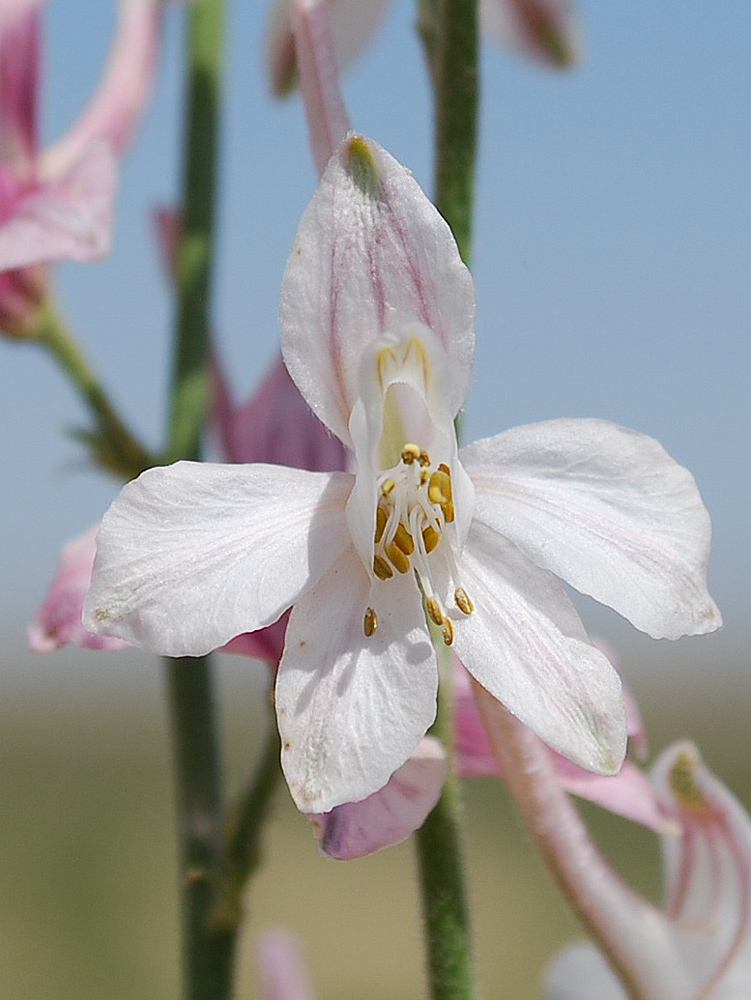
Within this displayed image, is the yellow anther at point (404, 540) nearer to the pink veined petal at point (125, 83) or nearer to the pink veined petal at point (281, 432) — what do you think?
the pink veined petal at point (281, 432)

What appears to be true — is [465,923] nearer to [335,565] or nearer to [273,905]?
[335,565]

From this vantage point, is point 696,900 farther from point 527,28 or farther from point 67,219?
point 527,28

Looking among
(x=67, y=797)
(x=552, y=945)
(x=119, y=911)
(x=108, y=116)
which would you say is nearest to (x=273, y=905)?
(x=119, y=911)

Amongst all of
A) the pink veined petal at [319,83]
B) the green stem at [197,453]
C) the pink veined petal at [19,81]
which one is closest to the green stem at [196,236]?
the green stem at [197,453]

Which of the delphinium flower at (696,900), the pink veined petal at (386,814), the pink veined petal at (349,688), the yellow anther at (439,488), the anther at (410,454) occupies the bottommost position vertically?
the delphinium flower at (696,900)

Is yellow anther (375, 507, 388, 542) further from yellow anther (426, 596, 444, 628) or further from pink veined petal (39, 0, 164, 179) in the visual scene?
pink veined petal (39, 0, 164, 179)

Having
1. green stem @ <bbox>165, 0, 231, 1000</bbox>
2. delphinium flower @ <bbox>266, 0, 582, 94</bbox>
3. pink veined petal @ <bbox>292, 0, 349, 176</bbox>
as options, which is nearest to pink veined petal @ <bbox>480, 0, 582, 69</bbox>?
delphinium flower @ <bbox>266, 0, 582, 94</bbox>
